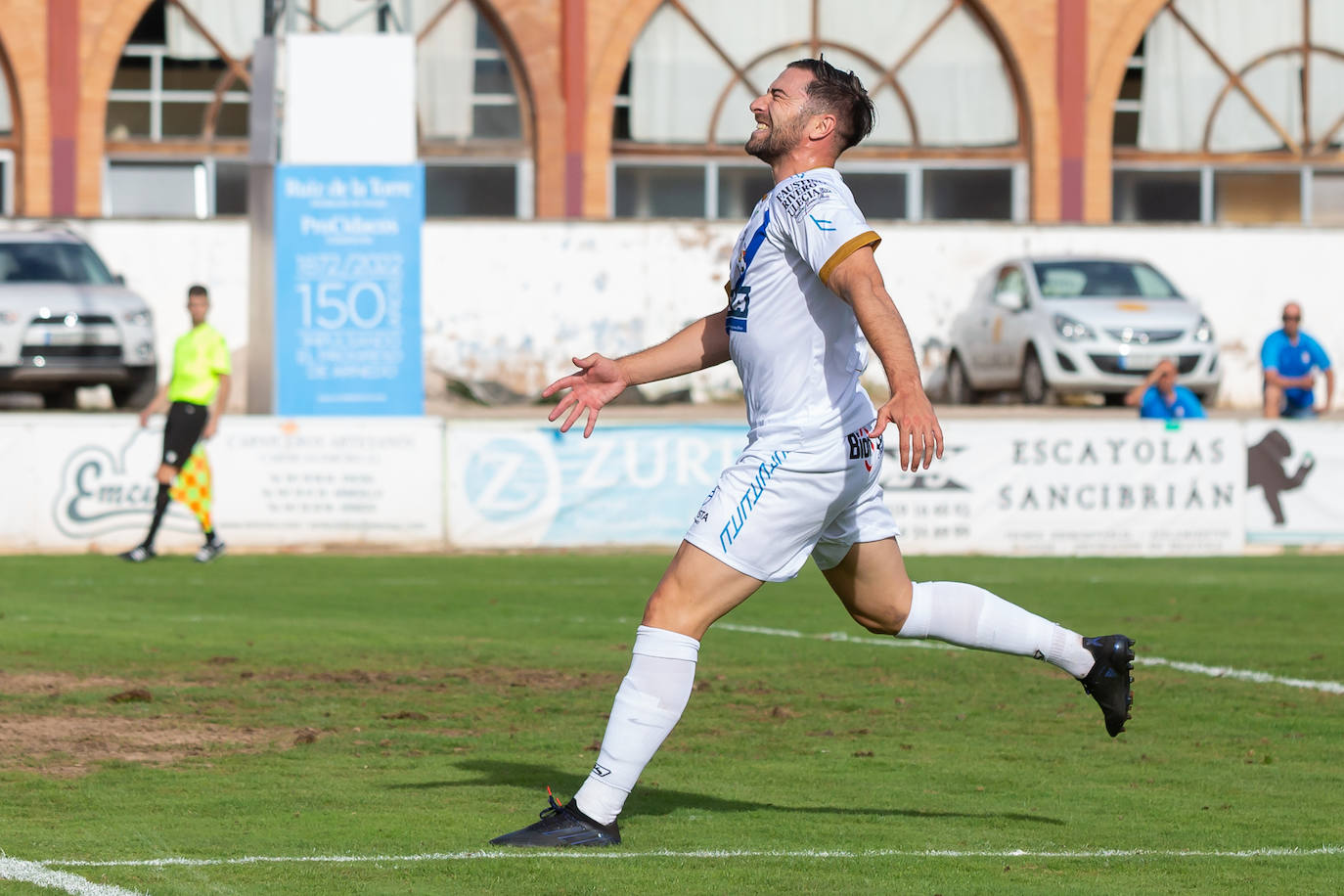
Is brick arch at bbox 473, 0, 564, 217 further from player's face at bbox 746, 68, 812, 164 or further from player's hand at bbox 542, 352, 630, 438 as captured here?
player's face at bbox 746, 68, 812, 164

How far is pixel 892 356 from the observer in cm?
521

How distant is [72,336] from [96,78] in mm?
8801

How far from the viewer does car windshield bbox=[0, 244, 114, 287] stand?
84.0ft

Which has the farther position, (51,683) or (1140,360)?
(1140,360)

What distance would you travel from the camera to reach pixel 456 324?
99.5 feet

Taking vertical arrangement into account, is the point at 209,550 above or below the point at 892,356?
below

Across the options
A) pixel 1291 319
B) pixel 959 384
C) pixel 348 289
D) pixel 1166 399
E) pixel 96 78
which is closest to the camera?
pixel 1166 399

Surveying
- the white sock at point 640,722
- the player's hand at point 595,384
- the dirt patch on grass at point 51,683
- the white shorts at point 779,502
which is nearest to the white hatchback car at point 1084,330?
the dirt patch on grass at point 51,683

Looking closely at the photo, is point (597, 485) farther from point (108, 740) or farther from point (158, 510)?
point (108, 740)

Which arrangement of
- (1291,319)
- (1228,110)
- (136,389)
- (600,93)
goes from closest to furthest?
1. (1291,319)
2. (136,389)
3. (600,93)
4. (1228,110)

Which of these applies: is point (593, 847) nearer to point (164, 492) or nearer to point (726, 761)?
point (726, 761)

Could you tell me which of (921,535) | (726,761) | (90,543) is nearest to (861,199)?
(921,535)

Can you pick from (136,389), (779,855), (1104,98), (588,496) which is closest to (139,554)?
(588,496)

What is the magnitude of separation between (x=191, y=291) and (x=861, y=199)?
756 inches
